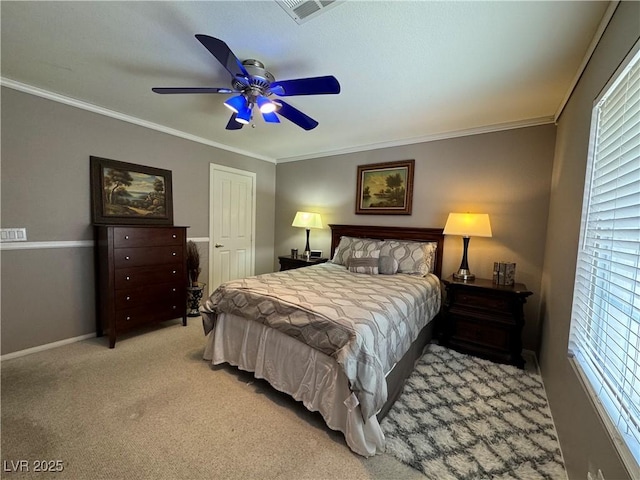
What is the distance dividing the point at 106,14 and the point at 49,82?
1.40 meters

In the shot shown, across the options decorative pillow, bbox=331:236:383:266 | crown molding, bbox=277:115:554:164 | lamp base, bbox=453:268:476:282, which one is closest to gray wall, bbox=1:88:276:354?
crown molding, bbox=277:115:554:164

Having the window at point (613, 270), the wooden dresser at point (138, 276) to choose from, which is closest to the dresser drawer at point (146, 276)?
the wooden dresser at point (138, 276)

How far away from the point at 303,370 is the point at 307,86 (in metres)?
1.94

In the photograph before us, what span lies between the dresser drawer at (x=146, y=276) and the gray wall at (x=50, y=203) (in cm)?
52

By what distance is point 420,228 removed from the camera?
11.2ft

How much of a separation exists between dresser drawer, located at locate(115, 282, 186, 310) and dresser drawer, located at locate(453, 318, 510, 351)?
10.6 ft

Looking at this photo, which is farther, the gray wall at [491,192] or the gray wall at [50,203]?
the gray wall at [491,192]

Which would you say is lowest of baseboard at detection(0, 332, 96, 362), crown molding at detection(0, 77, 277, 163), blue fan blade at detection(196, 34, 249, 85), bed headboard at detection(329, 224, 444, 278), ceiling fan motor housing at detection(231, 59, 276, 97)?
baseboard at detection(0, 332, 96, 362)

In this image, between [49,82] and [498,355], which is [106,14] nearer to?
[49,82]

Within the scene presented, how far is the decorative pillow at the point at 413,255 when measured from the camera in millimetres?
3102

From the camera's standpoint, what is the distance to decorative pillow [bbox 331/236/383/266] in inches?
135

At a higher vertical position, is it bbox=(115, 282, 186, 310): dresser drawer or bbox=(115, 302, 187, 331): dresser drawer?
bbox=(115, 282, 186, 310): dresser drawer

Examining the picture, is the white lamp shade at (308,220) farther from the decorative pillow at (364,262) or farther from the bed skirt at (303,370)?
the bed skirt at (303,370)

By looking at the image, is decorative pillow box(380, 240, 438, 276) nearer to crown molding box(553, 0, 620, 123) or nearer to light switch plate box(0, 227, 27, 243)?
crown molding box(553, 0, 620, 123)
